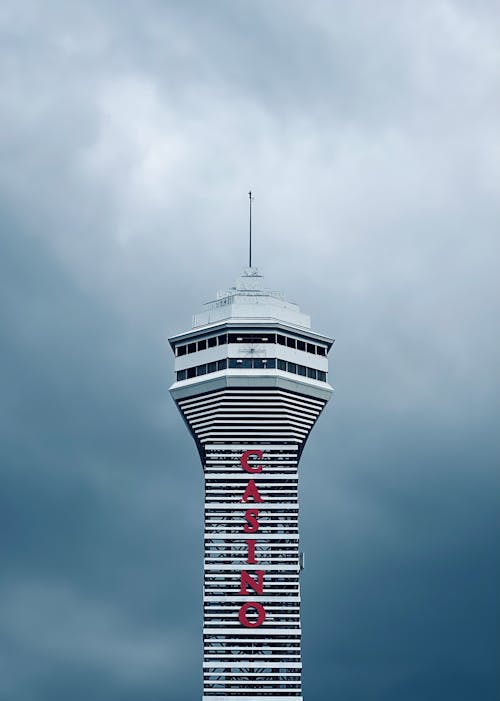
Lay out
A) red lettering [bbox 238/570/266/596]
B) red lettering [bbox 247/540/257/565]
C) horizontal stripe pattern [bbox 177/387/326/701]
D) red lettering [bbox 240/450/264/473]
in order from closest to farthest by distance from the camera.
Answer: horizontal stripe pattern [bbox 177/387/326/701], red lettering [bbox 238/570/266/596], red lettering [bbox 247/540/257/565], red lettering [bbox 240/450/264/473]

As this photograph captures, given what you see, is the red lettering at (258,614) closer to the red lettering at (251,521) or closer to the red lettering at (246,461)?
the red lettering at (251,521)

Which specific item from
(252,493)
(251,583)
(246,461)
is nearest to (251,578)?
(251,583)

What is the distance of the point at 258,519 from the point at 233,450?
9.99 meters

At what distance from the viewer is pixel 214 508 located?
197 m

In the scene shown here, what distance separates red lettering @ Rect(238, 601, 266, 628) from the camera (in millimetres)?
190125

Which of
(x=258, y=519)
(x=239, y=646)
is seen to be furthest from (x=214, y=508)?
(x=239, y=646)

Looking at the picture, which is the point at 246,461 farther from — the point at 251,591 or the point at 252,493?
the point at 251,591

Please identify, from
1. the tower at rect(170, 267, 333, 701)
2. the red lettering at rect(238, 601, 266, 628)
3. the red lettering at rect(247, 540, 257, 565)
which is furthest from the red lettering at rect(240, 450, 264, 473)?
the red lettering at rect(238, 601, 266, 628)

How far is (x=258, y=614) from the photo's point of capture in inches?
7505

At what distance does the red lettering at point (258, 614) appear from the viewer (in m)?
190

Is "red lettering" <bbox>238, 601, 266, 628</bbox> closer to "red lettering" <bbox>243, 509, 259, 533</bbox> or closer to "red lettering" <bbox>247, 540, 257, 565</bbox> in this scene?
"red lettering" <bbox>247, 540, 257, 565</bbox>

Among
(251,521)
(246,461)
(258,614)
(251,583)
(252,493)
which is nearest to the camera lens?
(258,614)

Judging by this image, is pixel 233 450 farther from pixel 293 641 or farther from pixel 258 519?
pixel 293 641

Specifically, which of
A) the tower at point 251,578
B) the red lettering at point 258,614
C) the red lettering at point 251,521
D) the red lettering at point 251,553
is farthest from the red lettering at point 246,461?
the red lettering at point 258,614
